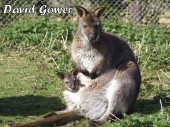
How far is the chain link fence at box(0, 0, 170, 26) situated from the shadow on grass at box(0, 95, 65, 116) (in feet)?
13.4

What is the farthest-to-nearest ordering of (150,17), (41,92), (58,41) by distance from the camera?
(150,17) → (58,41) → (41,92)

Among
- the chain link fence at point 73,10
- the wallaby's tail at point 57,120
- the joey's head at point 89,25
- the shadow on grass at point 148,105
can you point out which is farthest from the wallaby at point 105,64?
the chain link fence at point 73,10

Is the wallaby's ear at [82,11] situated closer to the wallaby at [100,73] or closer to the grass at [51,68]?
the wallaby at [100,73]

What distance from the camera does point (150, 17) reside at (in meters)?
12.0

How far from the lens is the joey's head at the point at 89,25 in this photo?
691 cm

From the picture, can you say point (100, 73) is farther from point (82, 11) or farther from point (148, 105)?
point (148, 105)

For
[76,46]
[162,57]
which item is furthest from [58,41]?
[76,46]

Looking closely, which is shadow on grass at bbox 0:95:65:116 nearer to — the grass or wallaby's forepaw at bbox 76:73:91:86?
the grass

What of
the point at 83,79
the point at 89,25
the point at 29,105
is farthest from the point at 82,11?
the point at 29,105

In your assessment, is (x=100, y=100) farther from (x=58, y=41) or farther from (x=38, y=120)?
(x=58, y=41)

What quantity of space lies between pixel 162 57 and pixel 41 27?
2.66m

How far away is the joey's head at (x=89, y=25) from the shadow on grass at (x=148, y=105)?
1.14 m

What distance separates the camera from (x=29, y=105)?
24.9 ft

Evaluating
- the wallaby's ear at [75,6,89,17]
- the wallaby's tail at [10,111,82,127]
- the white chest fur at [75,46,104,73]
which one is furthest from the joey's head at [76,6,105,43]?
the wallaby's tail at [10,111,82,127]
